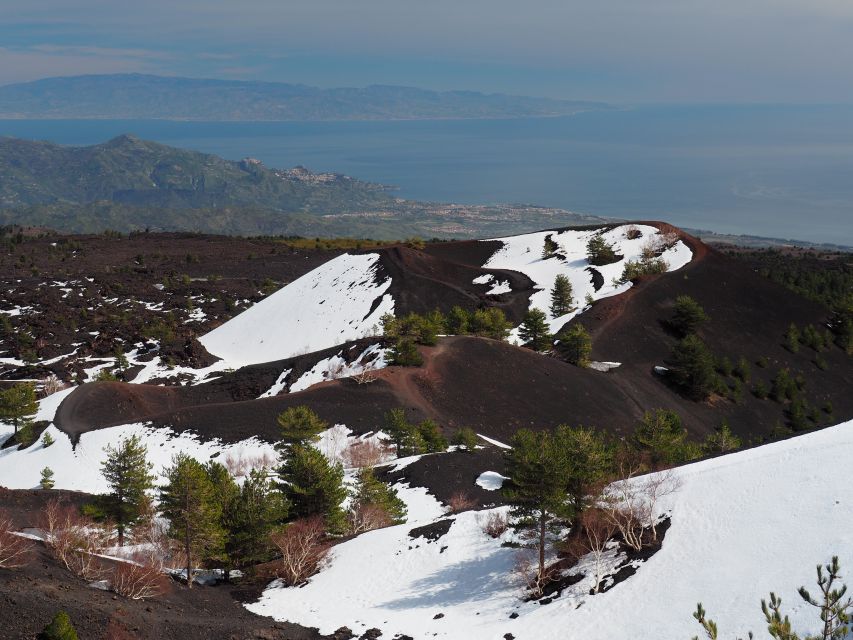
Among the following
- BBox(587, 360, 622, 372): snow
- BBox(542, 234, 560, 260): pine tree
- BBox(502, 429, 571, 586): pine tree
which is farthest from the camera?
BBox(542, 234, 560, 260): pine tree

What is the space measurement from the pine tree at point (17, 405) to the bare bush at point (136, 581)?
82.4 feet

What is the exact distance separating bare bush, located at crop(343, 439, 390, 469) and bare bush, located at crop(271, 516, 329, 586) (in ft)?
30.9

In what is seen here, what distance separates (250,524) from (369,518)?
5.54 m

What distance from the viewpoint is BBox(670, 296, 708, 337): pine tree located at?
173 feet

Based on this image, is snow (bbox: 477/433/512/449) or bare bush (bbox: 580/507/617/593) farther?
snow (bbox: 477/433/512/449)

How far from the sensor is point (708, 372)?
45875mm

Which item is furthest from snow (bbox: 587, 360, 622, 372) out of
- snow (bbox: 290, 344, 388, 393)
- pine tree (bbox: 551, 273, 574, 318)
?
snow (bbox: 290, 344, 388, 393)

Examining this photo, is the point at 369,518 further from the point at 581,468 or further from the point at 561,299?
the point at 561,299

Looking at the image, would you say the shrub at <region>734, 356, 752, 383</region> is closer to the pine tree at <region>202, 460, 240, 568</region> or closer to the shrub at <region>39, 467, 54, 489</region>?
the pine tree at <region>202, 460, 240, 568</region>

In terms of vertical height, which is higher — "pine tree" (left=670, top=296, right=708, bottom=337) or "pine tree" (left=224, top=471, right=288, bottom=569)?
"pine tree" (left=670, top=296, right=708, bottom=337)

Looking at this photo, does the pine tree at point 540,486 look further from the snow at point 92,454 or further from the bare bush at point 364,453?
the snow at point 92,454

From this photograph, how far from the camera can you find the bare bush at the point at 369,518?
27031 millimetres

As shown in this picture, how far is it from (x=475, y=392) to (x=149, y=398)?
22.4 metres

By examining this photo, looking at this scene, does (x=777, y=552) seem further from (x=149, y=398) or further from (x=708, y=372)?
(x=149, y=398)
